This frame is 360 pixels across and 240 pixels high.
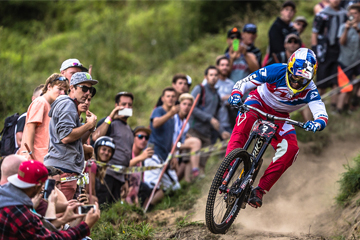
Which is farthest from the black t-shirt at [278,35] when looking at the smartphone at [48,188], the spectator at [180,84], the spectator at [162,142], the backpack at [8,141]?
the smartphone at [48,188]

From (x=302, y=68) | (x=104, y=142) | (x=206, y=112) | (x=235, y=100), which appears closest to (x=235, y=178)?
(x=235, y=100)

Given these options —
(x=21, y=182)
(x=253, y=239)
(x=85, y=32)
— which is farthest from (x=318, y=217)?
(x=85, y=32)

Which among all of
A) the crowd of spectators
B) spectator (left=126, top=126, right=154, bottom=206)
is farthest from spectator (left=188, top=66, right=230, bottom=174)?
spectator (left=126, top=126, right=154, bottom=206)

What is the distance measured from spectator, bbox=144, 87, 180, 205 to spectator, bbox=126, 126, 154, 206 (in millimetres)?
248

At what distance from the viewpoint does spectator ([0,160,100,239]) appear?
318 centimetres

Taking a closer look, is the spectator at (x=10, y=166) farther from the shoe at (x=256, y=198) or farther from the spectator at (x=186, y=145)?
the spectator at (x=186, y=145)

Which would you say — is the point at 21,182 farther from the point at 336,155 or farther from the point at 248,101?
the point at 336,155

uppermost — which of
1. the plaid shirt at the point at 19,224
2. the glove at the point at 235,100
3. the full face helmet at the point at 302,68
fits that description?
the full face helmet at the point at 302,68

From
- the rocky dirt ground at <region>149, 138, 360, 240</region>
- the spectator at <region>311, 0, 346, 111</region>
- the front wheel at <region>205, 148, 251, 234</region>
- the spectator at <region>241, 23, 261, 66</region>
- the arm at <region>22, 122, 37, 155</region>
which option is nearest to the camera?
the front wheel at <region>205, 148, 251, 234</region>

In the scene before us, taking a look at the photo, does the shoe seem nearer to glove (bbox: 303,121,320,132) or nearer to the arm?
glove (bbox: 303,121,320,132)

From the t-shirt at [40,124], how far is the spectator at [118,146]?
1641 millimetres

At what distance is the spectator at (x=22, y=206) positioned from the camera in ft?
10.4

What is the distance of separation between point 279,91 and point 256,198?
145 centimetres

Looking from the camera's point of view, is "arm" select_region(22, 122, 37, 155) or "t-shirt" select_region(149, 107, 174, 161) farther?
"t-shirt" select_region(149, 107, 174, 161)
